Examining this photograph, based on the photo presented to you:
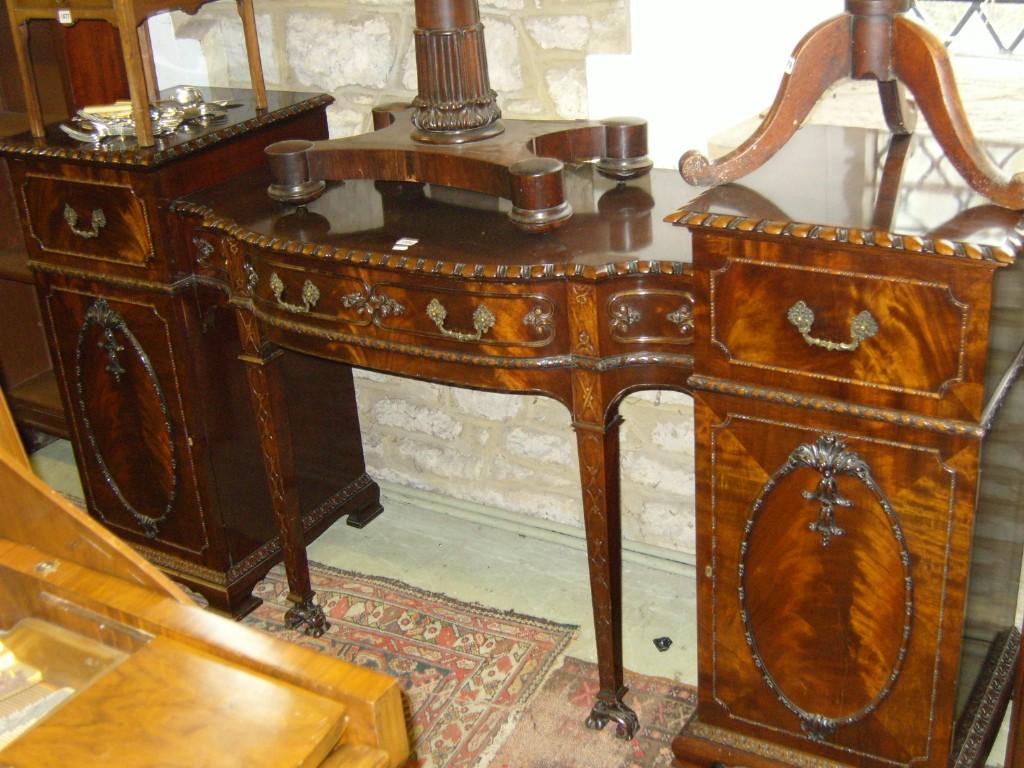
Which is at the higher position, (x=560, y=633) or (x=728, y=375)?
(x=728, y=375)

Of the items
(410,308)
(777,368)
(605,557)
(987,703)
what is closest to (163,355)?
(410,308)

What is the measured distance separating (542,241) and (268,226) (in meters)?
0.55

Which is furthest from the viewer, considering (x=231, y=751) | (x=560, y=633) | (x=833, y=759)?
(x=560, y=633)

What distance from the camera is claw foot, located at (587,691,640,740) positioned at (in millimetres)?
2244

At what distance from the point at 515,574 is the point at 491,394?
1.42ft

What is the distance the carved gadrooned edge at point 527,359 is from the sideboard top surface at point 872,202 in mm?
294

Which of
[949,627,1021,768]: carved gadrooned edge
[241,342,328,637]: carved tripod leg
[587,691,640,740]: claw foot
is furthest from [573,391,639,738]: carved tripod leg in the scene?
[241,342,328,637]: carved tripod leg

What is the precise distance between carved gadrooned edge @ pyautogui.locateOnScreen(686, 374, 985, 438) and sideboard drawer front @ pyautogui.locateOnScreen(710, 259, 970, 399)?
0.02m

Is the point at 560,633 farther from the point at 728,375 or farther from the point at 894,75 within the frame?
the point at 894,75

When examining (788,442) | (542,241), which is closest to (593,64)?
(542,241)

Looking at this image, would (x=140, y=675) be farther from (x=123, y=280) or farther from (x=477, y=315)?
(x=123, y=280)

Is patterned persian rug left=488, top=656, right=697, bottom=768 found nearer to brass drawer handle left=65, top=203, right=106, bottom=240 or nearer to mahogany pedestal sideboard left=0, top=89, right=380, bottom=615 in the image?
mahogany pedestal sideboard left=0, top=89, right=380, bottom=615

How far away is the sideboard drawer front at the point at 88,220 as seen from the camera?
7.88 ft

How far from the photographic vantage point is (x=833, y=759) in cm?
193
